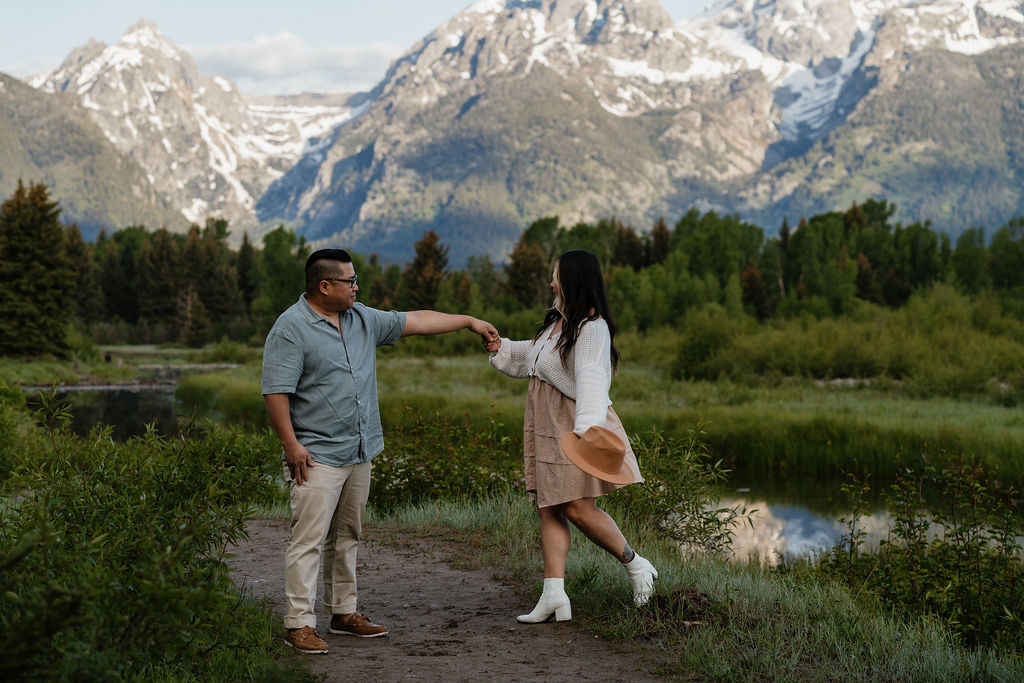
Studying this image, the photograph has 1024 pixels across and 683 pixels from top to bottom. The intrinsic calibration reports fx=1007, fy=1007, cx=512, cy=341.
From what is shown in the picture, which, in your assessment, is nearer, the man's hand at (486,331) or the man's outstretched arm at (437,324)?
the man's outstretched arm at (437,324)

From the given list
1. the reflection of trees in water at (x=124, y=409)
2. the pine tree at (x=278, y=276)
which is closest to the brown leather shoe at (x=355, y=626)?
the reflection of trees in water at (x=124, y=409)

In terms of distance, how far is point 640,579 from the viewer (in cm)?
610

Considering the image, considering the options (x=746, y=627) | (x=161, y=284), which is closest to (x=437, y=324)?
(x=746, y=627)

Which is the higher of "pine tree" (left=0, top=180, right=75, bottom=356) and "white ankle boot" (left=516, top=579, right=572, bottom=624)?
"pine tree" (left=0, top=180, right=75, bottom=356)

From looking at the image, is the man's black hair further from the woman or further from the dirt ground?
the dirt ground

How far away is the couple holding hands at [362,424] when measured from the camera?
5.50 meters

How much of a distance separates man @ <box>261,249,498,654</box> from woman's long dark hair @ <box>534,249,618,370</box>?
1.13 metres

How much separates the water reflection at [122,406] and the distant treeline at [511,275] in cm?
833

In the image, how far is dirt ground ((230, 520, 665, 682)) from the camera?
17.0ft

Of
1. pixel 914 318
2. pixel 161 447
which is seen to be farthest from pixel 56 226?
pixel 161 447

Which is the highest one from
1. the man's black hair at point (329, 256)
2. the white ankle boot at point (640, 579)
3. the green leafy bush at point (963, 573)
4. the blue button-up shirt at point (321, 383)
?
the man's black hair at point (329, 256)

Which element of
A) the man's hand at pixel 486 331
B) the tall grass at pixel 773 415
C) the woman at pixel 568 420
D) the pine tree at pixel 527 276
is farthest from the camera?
the pine tree at pixel 527 276

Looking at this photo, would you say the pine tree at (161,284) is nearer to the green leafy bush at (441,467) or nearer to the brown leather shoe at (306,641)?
the green leafy bush at (441,467)

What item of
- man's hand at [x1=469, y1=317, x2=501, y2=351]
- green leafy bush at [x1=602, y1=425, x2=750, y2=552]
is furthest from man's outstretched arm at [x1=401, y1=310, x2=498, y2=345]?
green leafy bush at [x1=602, y1=425, x2=750, y2=552]
